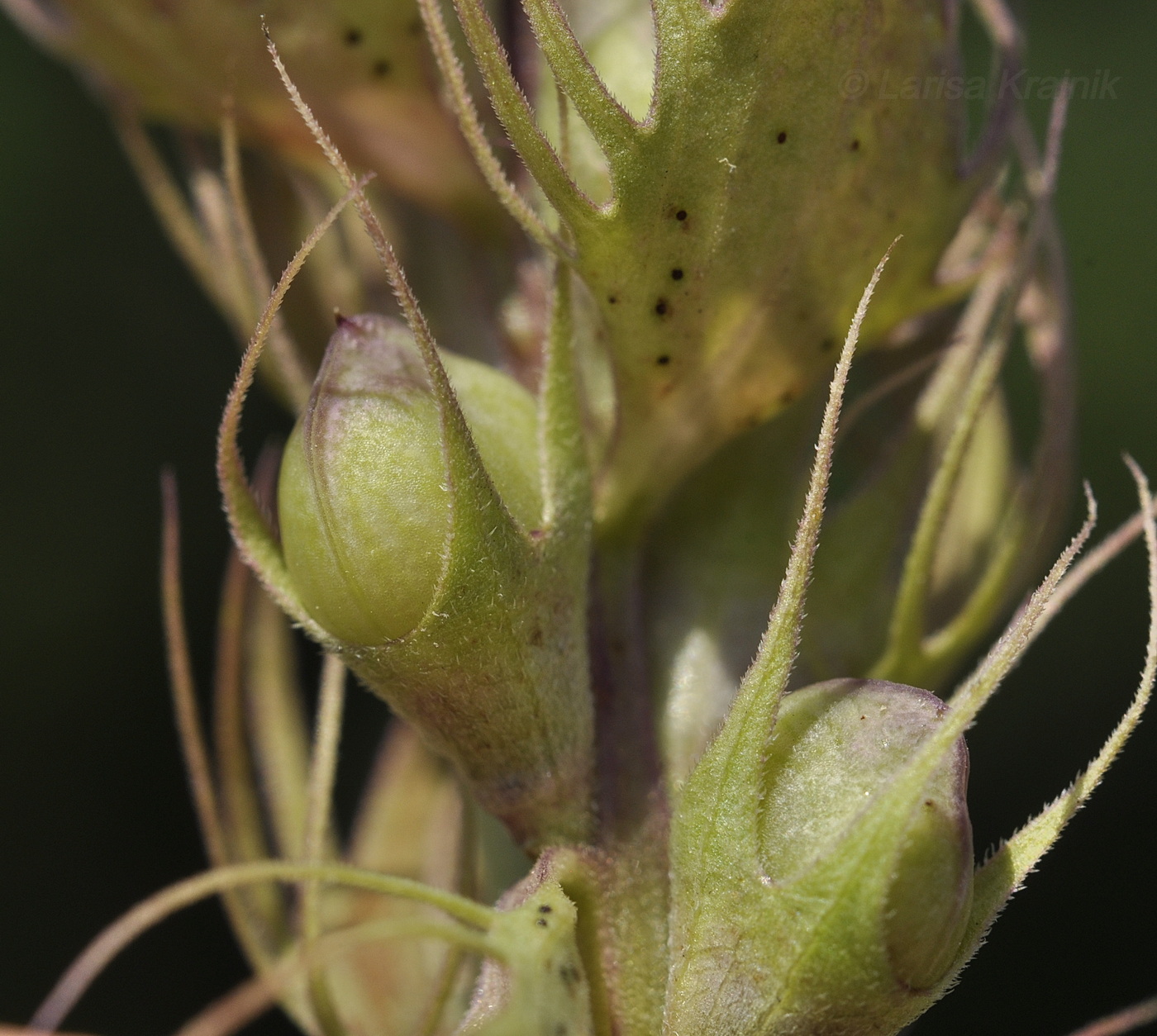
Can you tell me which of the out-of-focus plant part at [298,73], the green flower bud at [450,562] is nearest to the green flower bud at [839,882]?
the green flower bud at [450,562]

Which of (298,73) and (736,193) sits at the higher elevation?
(298,73)

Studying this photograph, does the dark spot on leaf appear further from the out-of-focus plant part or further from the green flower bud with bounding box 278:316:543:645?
the out-of-focus plant part

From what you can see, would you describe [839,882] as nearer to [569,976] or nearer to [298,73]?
[569,976]

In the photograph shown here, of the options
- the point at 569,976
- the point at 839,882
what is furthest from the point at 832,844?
the point at 569,976

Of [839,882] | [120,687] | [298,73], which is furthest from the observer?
[120,687]

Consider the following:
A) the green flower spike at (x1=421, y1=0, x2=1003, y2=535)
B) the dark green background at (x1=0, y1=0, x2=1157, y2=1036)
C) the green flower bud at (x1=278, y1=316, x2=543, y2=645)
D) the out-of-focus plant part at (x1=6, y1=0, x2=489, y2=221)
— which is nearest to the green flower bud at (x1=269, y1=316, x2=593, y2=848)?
the green flower bud at (x1=278, y1=316, x2=543, y2=645)

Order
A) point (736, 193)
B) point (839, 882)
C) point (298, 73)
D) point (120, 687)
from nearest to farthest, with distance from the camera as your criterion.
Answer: point (839, 882) → point (736, 193) → point (298, 73) → point (120, 687)

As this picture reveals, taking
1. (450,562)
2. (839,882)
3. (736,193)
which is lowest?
(839,882)
